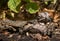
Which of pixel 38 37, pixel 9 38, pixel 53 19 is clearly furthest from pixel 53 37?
pixel 9 38

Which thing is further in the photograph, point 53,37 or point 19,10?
point 19,10

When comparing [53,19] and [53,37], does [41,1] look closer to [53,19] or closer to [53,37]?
[53,19]

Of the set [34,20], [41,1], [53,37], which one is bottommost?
[53,37]

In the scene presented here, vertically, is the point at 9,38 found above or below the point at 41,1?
below

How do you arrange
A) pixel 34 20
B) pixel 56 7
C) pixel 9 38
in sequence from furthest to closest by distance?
pixel 56 7
pixel 34 20
pixel 9 38

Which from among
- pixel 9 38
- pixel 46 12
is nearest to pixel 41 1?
pixel 46 12

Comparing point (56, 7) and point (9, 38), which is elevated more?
point (56, 7)

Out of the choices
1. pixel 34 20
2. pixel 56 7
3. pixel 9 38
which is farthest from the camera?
pixel 56 7

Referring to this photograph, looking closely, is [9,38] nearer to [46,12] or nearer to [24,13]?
[24,13]

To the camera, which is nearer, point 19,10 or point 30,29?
point 30,29
